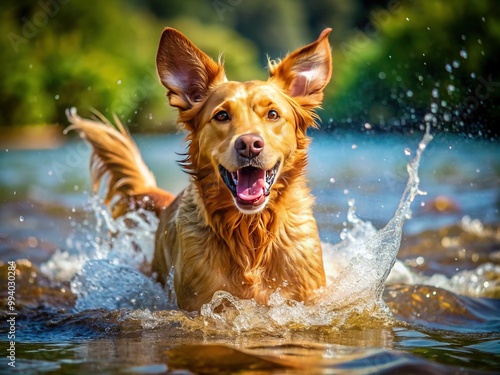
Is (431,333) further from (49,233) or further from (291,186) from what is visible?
(49,233)

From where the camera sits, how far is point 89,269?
671cm

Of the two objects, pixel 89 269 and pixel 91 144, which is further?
pixel 91 144

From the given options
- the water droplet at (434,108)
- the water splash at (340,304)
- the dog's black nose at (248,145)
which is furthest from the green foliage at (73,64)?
the dog's black nose at (248,145)

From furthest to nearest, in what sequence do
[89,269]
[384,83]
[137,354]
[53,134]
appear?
[53,134] → [384,83] → [89,269] → [137,354]

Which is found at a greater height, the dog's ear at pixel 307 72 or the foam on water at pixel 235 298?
the dog's ear at pixel 307 72

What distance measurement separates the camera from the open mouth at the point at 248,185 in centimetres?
500

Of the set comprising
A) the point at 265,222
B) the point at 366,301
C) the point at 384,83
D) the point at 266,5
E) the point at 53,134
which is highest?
the point at 266,5

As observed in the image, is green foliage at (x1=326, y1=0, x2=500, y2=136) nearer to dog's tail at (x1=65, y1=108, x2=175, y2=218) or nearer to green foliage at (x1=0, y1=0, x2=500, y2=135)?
green foliage at (x1=0, y1=0, x2=500, y2=135)

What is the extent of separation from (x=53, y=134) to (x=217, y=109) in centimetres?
2408

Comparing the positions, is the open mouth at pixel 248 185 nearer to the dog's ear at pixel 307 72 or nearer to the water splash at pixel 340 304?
the water splash at pixel 340 304

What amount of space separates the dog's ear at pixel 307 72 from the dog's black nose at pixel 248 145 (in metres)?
0.86

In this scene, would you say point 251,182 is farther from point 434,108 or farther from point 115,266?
point 434,108

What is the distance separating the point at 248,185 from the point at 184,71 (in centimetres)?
105

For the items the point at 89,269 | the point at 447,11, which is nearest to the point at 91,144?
the point at 89,269
